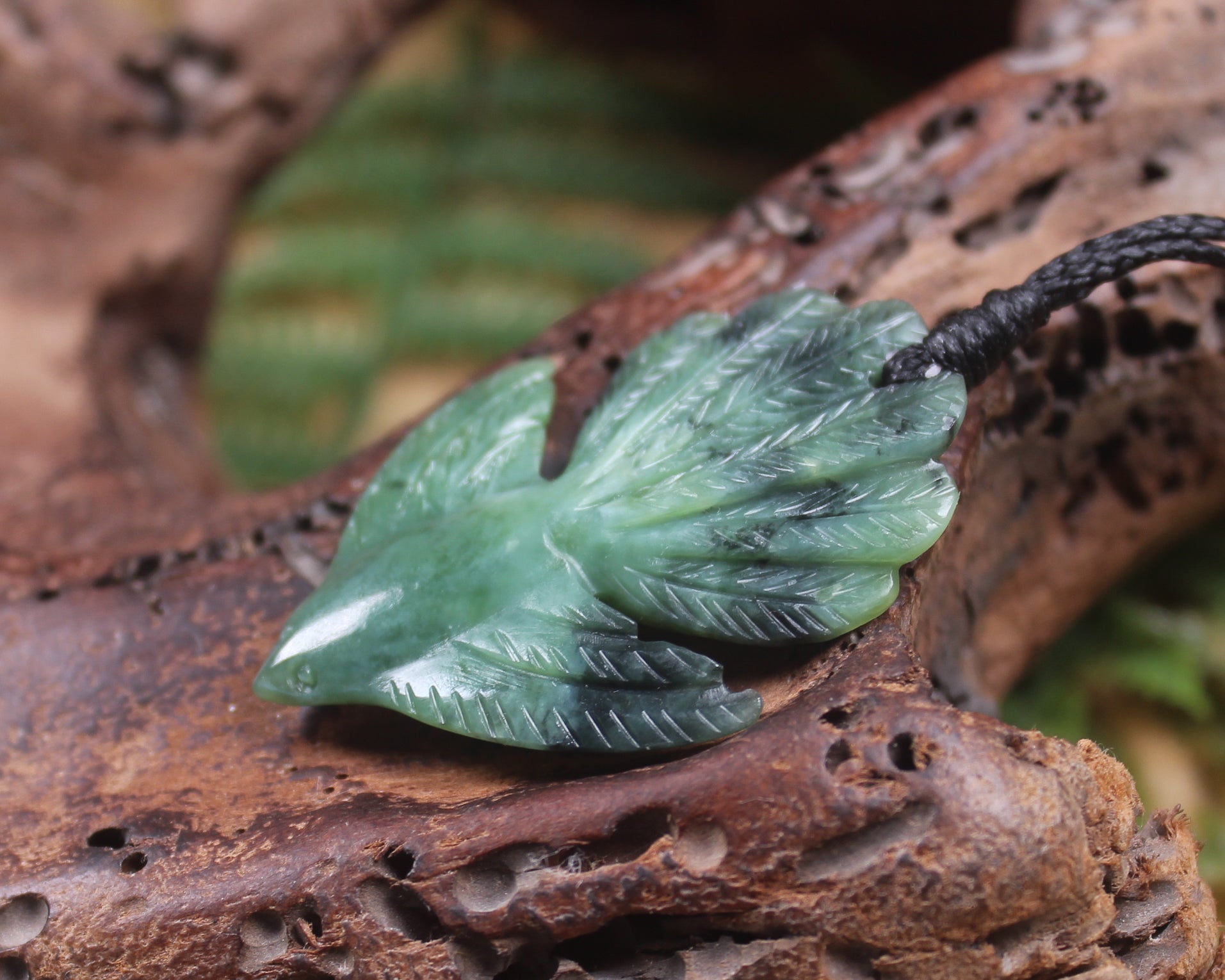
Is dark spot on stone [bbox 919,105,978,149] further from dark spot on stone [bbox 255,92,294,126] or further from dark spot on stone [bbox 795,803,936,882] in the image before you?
dark spot on stone [bbox 255,92,294,126]

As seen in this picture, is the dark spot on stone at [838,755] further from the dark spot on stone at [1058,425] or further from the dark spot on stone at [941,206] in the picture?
the dark spot on stone at [941,206]

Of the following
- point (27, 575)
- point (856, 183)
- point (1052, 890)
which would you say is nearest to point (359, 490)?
point (27, 575)

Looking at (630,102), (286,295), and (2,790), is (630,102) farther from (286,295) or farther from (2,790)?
(2,790)

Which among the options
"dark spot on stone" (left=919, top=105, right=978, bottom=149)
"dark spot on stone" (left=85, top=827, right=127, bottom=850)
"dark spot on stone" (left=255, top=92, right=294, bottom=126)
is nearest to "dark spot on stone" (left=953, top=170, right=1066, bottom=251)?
"dark spot on stone" (left=919, top=105, right=978, bottom=149)

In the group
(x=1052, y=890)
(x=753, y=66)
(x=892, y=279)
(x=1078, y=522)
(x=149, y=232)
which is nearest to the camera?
(x=1052, y=890)

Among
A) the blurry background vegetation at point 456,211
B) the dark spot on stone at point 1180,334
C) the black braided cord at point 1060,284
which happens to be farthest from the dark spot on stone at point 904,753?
the blurry background vegetation at point 456,211

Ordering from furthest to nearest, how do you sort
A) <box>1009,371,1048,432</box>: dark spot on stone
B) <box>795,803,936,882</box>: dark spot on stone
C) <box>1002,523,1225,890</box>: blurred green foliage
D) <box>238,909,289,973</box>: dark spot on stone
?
<box>1002,523,1225,890</box>: blurred green foliage < <box>1009,371,1048,432</box>: dark spot on stone < <box>238,909,289,973</box>: dark spot on stone < <box>795,803,936,882</box>: dark spot on stone

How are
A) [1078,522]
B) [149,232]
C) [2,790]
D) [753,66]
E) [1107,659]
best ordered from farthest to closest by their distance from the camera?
[753,66] → [149,232] → [1107,659] → [1078,522] → [2,790]
